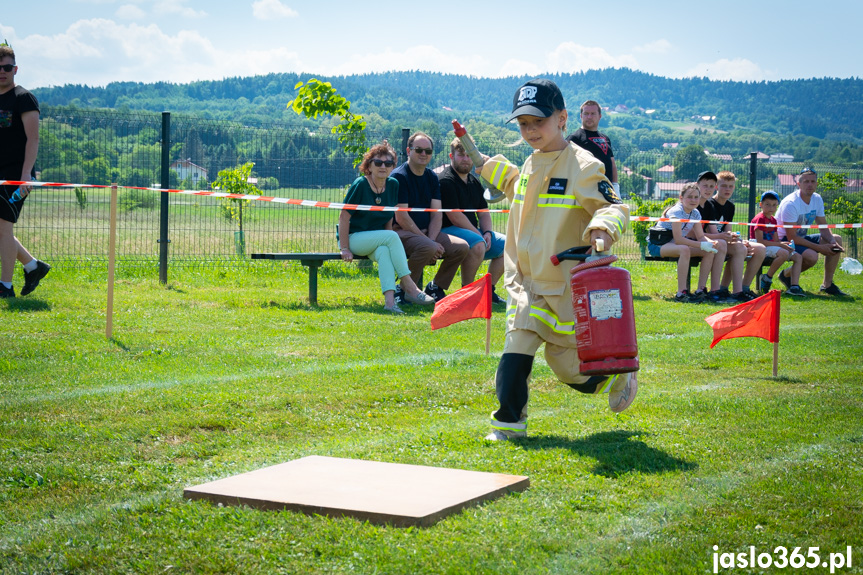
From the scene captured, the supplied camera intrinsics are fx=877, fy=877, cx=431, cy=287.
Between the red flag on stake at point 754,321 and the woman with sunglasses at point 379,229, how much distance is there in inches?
166

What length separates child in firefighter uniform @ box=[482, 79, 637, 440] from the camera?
514 cm

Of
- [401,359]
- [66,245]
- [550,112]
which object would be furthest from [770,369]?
[66,245]

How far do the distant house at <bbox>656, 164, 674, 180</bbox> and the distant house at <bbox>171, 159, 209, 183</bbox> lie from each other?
10926mm

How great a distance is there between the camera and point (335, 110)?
16.4 metres

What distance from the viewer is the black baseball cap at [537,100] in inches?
203

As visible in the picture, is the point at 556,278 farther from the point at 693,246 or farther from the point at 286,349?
the point at 693,246

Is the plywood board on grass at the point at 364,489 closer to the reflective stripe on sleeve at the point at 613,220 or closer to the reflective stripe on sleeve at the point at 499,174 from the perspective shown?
the reflective stripe on sleeve at the point at 613,220

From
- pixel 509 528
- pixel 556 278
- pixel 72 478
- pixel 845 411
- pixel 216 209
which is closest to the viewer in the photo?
pixel 509 528

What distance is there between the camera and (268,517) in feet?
11.8

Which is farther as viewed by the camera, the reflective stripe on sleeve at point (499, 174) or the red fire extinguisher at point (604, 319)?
the reflective stripe on sleeve at point (499, 174)

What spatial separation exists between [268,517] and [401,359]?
417cm

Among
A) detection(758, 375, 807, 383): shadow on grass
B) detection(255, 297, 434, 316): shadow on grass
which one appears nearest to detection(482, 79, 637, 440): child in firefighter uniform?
detection(758, 375, 807, 383): shadow on grass

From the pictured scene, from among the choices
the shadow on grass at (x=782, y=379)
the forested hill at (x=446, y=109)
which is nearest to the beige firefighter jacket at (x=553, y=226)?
the shadow on grass at (x=782, y=379)

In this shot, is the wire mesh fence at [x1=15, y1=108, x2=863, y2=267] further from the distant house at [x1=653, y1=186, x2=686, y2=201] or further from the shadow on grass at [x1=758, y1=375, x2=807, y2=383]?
the shadow on grass at [x1=758, y1=375, x2=807, y2=383]
